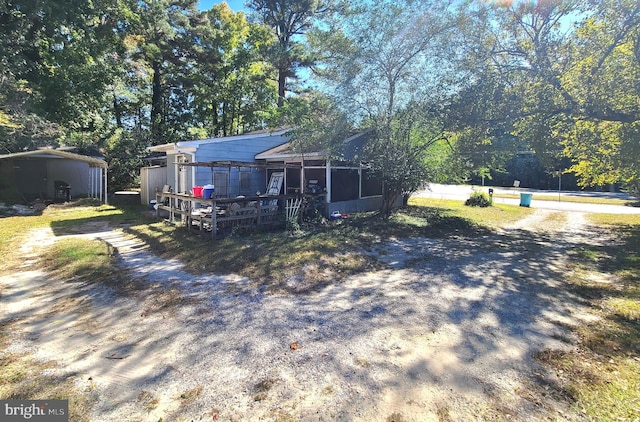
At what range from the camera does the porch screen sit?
1156 cm

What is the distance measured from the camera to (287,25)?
23.3m

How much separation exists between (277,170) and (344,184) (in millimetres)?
2624

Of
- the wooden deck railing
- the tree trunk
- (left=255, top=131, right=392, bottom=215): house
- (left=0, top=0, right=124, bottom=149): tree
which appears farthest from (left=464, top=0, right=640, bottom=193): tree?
the tree trunk

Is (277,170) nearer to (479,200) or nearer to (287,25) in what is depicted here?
(479,200)

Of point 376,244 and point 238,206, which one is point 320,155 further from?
point 376,244

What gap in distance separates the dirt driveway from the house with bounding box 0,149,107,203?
1270 cm

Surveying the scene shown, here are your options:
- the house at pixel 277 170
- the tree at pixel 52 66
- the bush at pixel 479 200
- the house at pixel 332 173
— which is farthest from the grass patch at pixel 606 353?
the tree at pixel 52 66

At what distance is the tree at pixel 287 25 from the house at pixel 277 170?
9581mm

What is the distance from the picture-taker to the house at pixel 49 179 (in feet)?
50.7

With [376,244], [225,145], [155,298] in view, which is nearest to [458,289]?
[376,244]

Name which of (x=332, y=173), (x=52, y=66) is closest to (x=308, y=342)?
(x=332, y=173)

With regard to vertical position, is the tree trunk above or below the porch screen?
above

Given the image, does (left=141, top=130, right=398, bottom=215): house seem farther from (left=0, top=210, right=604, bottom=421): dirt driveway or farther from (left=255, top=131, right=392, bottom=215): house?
(left=0, top=210, right=604, bottom=421): dirt driveway

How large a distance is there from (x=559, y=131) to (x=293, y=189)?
8157mm
